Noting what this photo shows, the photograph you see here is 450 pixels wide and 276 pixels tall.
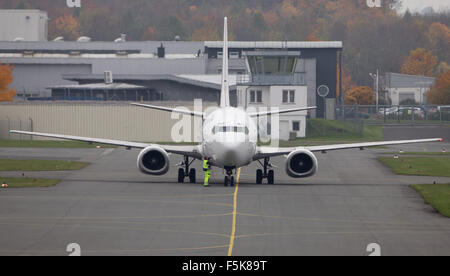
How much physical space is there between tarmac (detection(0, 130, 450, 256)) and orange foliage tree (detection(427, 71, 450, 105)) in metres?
85.0

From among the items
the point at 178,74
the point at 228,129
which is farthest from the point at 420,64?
the point at 228,129

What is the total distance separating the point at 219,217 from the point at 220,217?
1.4 inches

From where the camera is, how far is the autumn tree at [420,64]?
176m

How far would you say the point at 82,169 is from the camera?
52812 millimetres

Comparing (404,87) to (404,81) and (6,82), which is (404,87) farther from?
(6,82)

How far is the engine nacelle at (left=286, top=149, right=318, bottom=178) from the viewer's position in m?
42.5

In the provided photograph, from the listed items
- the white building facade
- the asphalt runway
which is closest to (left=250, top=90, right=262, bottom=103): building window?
the asphalt runway

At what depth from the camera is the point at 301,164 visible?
43.0 metres

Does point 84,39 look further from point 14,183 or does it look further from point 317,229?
point 317,229

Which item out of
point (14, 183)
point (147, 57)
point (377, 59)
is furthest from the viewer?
point (377, 59)

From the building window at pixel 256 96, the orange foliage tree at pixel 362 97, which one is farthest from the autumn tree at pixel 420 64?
the building window at pixel 256 96
